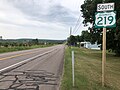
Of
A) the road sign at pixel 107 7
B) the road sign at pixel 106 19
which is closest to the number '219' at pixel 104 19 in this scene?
the road sign at pixel 106 19

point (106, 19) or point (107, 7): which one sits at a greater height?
point (107, 7)

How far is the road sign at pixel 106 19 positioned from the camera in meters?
8.84

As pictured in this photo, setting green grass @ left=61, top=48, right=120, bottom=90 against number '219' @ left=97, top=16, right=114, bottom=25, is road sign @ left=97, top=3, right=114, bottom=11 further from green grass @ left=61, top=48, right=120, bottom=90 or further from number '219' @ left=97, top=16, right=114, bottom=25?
green grass @ left=61, top=48, right=120, bottom=90

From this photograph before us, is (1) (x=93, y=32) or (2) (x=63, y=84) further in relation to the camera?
(1) (x=93, y=32)

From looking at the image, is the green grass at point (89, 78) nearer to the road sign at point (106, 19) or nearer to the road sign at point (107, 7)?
the road sign at point (106, 19)

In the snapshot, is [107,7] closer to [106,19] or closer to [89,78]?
[106,19]

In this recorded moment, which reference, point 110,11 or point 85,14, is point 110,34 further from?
point 110,11

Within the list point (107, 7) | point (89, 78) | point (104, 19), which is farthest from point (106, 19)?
point (89, 78)

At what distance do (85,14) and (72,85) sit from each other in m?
31.8

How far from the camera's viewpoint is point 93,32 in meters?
39.7

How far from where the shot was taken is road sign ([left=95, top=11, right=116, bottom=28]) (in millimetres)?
8844

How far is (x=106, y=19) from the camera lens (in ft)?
29.4

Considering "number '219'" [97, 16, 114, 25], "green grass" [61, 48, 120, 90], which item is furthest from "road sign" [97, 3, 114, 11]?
"green grass" [61, 48, 120, 90]

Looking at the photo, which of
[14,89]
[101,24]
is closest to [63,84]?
[14,89]
